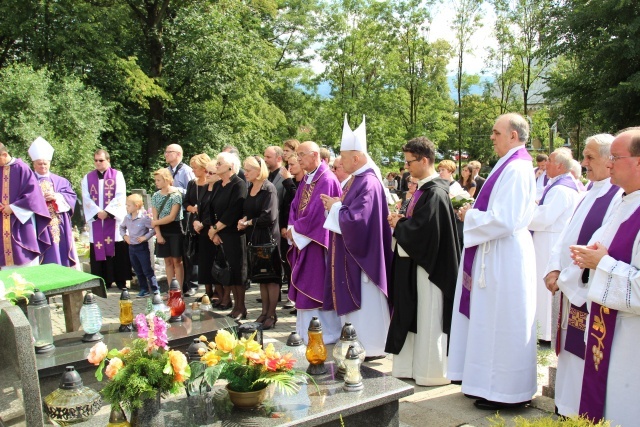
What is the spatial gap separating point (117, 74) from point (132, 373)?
18000mm

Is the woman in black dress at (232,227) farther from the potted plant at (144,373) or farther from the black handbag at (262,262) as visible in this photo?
the potted plant at (144,373)

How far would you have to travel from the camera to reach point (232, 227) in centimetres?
742

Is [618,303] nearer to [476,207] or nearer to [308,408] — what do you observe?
[476,207]

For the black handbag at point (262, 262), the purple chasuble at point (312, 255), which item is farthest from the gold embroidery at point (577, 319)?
the black handbag at point (262, 262)

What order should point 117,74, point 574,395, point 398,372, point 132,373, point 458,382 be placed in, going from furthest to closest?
point 117,74 → point 398,372 → point 458,382 → point 574,395 → point 132,373

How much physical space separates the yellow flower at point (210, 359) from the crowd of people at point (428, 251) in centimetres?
218

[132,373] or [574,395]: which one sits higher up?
[132,373]

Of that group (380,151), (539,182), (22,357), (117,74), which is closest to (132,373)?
(22,357)

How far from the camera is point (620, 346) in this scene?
11.3ft

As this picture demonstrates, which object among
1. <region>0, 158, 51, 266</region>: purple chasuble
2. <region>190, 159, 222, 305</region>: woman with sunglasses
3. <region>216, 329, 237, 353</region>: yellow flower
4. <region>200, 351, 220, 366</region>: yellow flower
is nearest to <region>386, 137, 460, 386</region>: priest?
<region>216, 329, 237, 353</region>: yellow flower

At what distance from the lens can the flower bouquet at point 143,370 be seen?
299 cm

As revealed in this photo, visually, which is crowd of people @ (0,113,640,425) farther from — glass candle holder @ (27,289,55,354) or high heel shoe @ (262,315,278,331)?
glass candle holder @ (27,289,55,354)

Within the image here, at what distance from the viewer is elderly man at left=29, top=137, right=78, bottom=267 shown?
8.37 meters

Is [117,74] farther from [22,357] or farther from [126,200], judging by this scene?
[22,357]
